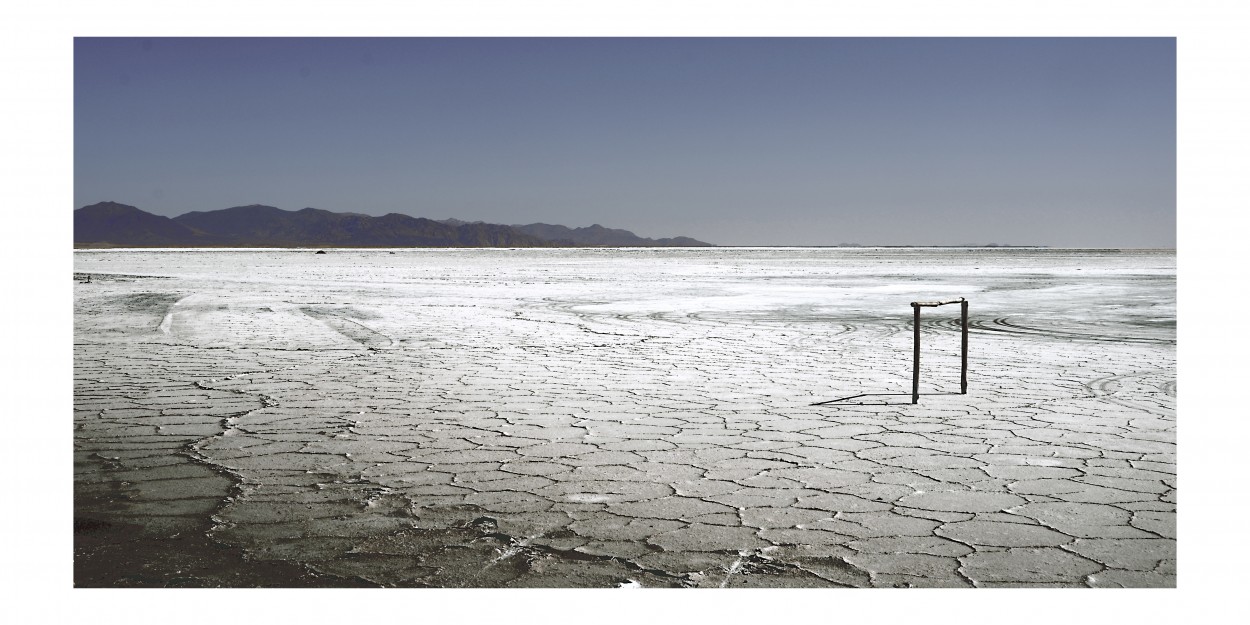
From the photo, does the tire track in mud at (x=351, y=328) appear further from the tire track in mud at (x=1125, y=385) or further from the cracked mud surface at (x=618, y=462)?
the tire track in mud at (x=1125, y=385)

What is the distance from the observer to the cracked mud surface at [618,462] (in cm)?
309

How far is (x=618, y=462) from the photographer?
4.42 meters

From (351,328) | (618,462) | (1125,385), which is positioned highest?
(351,328)

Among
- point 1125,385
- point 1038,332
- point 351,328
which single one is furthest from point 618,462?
point 1038,332

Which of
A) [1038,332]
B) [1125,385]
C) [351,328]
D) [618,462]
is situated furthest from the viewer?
[351,328]

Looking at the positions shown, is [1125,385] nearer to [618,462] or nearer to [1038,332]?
[618,462]

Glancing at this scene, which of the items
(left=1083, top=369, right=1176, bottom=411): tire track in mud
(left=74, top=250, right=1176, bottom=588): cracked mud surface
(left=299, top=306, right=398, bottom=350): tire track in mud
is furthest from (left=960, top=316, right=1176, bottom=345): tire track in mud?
(left=299, top=306, right=398, bottom=350): tire track in mud

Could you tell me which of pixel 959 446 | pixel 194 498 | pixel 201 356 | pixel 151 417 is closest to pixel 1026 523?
pixel 959 446

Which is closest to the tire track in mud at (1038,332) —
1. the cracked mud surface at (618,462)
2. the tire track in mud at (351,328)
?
the cracked mud surface at (618,462)

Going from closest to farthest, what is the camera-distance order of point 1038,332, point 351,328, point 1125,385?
point 1125,385, point 1038,332, point 351,328

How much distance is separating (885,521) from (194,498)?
2.48m

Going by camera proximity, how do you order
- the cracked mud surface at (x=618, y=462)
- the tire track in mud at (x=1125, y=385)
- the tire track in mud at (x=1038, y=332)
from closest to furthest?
the cracked mud surface at (x=618, y=462)
the tire track in mud at (x=1125, y=385)
the tire track in mud at (x=1038, y=332)

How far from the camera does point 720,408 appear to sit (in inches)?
229

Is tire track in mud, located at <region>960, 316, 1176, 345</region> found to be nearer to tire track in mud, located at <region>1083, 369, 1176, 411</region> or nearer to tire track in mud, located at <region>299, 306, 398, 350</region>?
tire track in mud, located at <region>1083, 369, 1176, 411</region>
